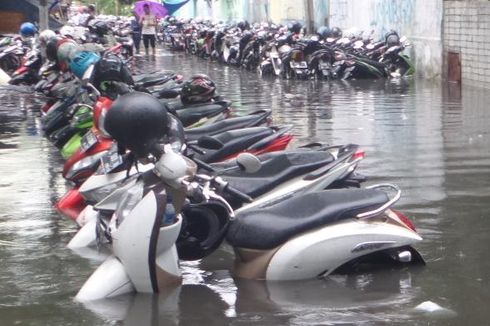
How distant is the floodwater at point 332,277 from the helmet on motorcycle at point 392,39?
730 cm

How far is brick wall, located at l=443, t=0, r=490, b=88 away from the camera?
16.2m

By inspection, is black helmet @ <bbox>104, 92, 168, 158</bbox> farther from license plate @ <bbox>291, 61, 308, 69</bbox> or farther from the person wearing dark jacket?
the person wearing dark jacket

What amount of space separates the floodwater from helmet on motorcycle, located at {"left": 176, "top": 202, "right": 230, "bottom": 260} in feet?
0.64

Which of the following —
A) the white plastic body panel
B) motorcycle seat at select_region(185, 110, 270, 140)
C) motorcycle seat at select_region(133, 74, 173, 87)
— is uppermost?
motorcycle seat at select_region(133, 74, 173, 87)

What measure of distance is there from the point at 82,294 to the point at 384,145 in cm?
560

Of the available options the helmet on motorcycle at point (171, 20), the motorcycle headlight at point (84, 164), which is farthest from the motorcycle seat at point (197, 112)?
the helmet on motorcycle at point (171, 20)

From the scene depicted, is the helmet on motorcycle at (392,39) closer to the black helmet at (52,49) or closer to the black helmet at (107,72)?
the black helmet at (52,49)

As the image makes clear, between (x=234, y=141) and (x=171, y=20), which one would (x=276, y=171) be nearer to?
(x=234, y=141)

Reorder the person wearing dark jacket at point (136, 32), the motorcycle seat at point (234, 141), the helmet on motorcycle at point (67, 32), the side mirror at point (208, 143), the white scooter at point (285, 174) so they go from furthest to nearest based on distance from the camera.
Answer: the person wearing dark jacket at point (136, 32) → the helmet on motorcycle at point (67, 32) → the motorcycle seat at point (234, 141) → the side mirror at point (208, 143) → the white scooter at point (285, 174)

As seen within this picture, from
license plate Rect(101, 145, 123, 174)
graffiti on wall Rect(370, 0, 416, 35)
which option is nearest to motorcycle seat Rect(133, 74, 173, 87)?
license plate Rect(101, 145, 123, 174)

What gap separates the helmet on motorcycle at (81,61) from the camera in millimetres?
8641

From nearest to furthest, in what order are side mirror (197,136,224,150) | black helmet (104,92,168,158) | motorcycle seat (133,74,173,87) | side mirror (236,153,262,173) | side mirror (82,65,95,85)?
black helmet (104,92,168,158)
side mirror (236,153,262,173)
side mirror (197,136,224,150)
side mirror (82,65,95,85)
motorcycle seat (133,74,173,87)

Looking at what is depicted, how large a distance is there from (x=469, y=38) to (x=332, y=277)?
41.2ft

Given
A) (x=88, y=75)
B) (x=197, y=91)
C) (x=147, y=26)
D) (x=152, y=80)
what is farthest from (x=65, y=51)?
(x=147, y=26)
